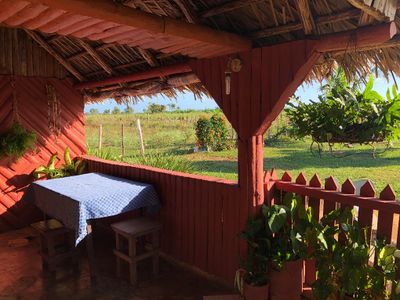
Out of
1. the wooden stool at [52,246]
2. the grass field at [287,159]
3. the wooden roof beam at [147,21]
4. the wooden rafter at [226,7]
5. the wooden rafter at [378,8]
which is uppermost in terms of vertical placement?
the wooden rafter at [226,7]

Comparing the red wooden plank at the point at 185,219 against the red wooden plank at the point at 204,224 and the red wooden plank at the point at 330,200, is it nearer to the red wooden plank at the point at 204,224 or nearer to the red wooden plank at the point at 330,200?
the red wooden plank at the point at 204,224

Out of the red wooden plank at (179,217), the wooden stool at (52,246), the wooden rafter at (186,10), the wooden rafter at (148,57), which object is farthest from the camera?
the wooden rafter at (148,57)

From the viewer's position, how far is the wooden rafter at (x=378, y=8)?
6.39 ft

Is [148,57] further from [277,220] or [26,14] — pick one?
[277,220]

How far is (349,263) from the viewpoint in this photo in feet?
8.20

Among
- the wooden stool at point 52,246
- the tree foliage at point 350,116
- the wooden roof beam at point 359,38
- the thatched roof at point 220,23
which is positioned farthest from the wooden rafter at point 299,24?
the wooden stool at point 52,246

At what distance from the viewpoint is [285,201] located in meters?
3.17

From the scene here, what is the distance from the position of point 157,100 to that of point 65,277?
9.92ft

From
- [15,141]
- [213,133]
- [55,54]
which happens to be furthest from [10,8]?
[213,133]

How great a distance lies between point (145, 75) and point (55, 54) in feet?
6.66

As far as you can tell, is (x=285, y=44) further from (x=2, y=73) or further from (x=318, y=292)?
(x=2, y=73)

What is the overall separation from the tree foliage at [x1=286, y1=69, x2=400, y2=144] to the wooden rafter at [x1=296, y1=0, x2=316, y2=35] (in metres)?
0.48

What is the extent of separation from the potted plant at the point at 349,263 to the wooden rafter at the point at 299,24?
146 cm

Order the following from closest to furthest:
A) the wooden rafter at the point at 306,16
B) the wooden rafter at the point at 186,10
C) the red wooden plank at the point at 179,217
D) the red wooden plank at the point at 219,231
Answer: the wooden rafter at the point at 306,16 → the wooden rafter at the point at 186,10 → the red wooden plank at the point at 219,231 → the red wooden plank at the point at 179,217
